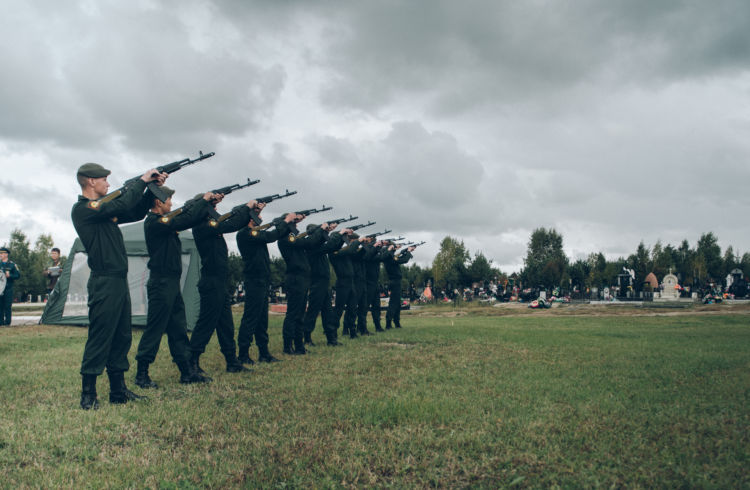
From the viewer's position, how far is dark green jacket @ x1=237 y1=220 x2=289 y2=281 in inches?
312

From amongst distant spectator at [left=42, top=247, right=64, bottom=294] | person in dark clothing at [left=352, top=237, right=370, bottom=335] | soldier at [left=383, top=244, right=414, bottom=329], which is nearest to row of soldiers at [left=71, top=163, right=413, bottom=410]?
person in dark clothing at [left=352, top=237, right=370, bottom=335]

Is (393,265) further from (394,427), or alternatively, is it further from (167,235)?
(394,427)

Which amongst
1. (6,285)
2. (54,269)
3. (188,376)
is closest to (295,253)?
(188,376)

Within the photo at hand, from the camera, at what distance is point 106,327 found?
16.4ft

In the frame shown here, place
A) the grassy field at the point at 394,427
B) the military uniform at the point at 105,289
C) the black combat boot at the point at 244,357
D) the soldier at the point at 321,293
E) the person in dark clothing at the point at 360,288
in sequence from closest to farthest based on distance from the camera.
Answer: the grassy field at the point at 394,427, the military uniform at the point at 105,289, the black combat boot at the point at 244,357, the soldier at the point at 321,293, the person in dark clothing at the point at 360,288

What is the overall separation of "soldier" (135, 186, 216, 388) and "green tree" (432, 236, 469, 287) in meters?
49.8

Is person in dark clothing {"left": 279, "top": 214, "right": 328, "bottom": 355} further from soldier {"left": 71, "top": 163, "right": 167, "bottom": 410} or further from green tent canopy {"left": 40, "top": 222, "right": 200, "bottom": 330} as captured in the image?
green tent canopy {"left": 40, "top": 222, "right": 200, "bottom": 330}

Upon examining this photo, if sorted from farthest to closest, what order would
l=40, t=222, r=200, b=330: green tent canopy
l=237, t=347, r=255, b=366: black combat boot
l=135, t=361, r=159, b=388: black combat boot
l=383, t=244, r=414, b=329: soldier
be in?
l=383, t=244, r=414, b=329: soldier
l=40, t=222, r=200, b=330: green tent canopy
l=237, t=347, r=255, b=366: black combat boot
l=135, t=361, r=159, b=388: black combat boot

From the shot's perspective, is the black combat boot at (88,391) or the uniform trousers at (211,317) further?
the uniform trousers at (211,317)

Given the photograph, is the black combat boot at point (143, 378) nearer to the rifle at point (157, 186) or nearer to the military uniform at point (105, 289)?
the military uniform at point (105, 289)

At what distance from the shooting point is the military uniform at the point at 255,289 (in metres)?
7.83

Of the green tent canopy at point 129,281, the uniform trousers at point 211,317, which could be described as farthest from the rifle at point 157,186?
the green tent canopy at point 129,281

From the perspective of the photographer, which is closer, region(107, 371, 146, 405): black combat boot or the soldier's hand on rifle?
region(107, 371, 146, 405): black combat boot

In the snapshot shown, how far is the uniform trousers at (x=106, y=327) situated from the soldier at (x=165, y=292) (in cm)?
70
